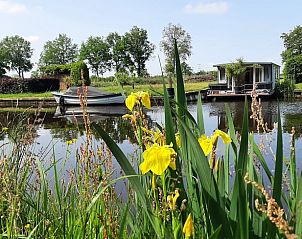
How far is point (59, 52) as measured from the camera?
240 feet

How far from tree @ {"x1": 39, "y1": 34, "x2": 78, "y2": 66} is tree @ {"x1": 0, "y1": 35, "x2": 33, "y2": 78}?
3.17 metres

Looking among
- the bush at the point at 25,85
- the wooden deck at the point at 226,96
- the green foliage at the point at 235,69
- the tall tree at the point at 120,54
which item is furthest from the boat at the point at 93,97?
the tall tree at the point at 120,54

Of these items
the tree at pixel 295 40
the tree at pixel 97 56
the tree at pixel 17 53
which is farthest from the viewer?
the tree at pixel 17 53

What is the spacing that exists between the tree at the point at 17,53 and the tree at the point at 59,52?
10.4 feet

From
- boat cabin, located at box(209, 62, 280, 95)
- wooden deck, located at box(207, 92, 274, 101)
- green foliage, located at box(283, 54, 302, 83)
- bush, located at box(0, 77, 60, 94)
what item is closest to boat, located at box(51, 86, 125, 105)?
wooden deck, located at box(207, 92, 274, 101)

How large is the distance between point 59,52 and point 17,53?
7.59 m

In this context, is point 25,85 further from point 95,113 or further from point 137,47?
point 137,47

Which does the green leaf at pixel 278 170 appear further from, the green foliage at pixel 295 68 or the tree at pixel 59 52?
the tree at pixel 59 52

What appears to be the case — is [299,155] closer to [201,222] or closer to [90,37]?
[201,222]

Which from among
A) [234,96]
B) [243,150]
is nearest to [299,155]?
[243,150]

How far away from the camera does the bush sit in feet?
112

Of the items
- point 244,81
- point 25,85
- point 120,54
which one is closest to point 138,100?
point 244,81

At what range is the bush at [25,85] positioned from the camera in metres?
34.2

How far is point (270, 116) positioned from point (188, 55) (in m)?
44.7
